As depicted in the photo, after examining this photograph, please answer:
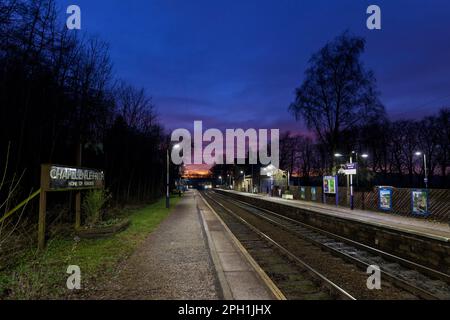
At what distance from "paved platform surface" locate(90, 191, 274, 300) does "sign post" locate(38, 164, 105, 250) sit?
299 centimetres

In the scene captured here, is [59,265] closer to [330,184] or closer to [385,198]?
[385,198]

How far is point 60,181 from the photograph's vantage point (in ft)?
34.7

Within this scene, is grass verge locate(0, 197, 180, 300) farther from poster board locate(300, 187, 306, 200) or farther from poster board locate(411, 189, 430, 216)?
poster board locate(300, 187, 306, 200)

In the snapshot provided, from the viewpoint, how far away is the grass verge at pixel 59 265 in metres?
5.96

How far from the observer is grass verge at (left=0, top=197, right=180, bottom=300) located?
235 inches

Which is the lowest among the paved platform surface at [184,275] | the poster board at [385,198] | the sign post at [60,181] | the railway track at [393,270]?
the railway track at [393,270]

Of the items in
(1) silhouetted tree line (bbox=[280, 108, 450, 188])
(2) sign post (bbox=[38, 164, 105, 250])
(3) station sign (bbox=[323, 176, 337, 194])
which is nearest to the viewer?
(2) sign post (bbox=[38, 164, 105, 250])

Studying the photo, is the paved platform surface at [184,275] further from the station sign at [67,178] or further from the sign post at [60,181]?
the station sign at [67,178]

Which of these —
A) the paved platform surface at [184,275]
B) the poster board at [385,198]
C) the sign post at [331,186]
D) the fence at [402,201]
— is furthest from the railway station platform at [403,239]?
the sign post at [331,186]

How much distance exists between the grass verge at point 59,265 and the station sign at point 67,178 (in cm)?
185

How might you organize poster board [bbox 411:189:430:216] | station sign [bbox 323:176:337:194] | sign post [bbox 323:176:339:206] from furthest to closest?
1. station sign [bbox 323:176:337:194]
2. sign post [bbox 323:176:339:206]
3. poster board [bbox 411:189:430:216]

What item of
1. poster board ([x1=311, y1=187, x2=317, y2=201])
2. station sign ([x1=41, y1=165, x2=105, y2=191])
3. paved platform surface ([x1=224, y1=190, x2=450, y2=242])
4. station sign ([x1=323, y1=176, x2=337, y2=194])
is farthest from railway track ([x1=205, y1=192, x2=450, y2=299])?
poster board ([x1=311, y1=187, x2=317, y2=201])

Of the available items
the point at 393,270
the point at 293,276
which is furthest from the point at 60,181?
the point at 393,270
